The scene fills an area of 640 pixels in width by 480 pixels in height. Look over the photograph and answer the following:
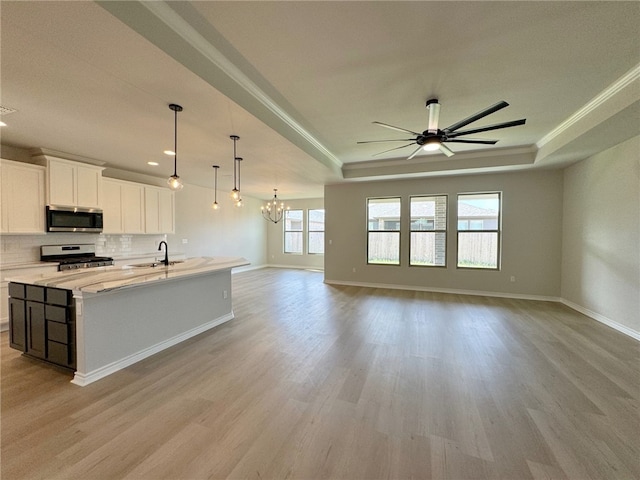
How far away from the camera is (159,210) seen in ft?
19.5

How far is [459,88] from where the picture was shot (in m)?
2.84

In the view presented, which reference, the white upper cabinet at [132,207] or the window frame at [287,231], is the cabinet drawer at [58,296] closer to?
the white upper cabinet at [132,207]

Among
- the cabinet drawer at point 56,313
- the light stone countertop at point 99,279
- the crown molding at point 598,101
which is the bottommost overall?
the cabinet drawer at point 56,313

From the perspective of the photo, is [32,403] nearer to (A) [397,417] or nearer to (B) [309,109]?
(A) [397,417]

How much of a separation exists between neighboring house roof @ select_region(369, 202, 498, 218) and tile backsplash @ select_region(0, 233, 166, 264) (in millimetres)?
5511

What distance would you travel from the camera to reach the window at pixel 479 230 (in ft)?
19.1

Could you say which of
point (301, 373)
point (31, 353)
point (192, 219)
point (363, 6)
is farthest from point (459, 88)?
point (192, 219)

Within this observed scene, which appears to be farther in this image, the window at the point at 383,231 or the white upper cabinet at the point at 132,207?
the window at the point at 383,231

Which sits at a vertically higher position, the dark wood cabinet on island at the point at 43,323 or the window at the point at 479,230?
the window at the point at 479,230

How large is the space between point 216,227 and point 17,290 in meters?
5.32

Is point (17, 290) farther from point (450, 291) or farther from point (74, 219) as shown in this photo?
point (450, 291)

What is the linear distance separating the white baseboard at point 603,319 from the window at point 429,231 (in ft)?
7.60

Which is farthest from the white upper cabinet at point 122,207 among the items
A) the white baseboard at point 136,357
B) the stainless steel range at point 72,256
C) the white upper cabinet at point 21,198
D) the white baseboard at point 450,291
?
the white baseboard at point 450,291

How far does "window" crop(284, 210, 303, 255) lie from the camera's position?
33.7ft
